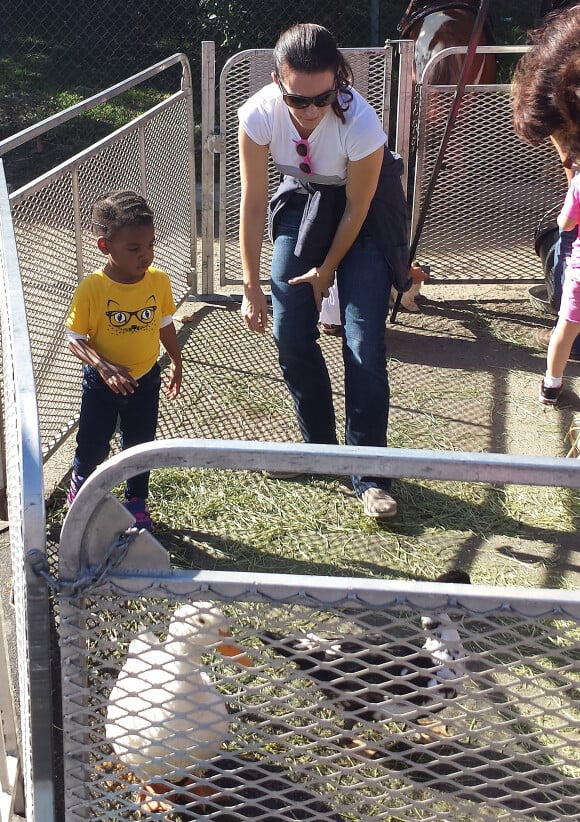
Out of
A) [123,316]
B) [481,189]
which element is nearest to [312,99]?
[123,316]

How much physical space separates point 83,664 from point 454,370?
3909mm

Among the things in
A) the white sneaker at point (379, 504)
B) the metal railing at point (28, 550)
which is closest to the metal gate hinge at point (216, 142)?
the white sneaker at point (379, 504)

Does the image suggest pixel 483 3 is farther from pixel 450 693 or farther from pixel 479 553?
pixel 450 693

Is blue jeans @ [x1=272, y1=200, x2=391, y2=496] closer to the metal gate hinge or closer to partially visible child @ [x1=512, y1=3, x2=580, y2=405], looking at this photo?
partially visible child @ [x1=512, y1=3, x2=580, y2=405]

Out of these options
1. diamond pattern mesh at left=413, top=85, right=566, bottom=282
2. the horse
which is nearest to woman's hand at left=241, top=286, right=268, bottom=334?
diamond pattern mesh at left=413, top=85, right=566, bottom=282

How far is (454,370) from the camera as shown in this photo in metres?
5.26

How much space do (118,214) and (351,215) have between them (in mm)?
861

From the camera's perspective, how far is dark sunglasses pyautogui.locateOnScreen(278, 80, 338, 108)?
324 centimetres

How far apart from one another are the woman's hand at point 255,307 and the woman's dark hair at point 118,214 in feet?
2.19

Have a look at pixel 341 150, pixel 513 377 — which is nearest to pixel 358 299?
pixel 341 150

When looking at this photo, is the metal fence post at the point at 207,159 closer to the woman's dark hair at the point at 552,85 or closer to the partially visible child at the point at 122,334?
the partially visible child at the point at 122,334

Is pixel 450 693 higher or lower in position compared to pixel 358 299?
lower

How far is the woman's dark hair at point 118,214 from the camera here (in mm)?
3207

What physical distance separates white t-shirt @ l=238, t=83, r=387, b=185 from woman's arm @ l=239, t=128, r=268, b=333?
0.06 meters
